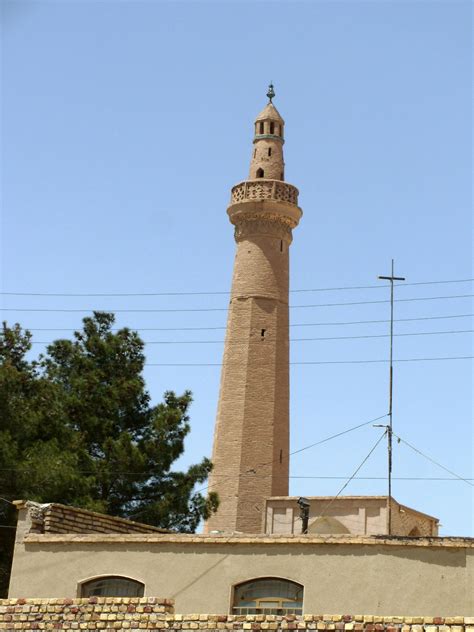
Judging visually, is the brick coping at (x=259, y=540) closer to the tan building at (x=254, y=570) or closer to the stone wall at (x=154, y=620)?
the tan building at (x=254, y=570)

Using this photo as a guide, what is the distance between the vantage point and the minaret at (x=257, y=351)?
43.0 meters

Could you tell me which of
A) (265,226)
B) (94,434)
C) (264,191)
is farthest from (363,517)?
(264,191)

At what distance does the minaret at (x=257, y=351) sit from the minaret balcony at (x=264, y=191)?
0.13 ft

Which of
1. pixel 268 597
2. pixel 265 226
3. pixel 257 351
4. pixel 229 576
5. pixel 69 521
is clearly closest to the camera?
pixel 268 597

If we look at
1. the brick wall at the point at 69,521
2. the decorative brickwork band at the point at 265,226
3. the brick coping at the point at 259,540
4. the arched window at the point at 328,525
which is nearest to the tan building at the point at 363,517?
the arched window at the point at 328,525

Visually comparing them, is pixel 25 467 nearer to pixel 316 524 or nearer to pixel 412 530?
pixel 316 524

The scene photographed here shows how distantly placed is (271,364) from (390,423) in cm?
1741

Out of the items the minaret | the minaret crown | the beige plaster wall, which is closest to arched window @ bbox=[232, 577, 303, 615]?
the beige plaster wall

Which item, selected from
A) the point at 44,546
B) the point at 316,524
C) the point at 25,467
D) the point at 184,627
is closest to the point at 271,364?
the point at 316,524

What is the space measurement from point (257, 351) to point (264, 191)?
663 cm

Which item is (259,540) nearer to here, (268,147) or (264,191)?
(264,191)

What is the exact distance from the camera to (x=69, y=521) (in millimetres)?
22172

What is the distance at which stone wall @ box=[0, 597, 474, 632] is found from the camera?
46.2 ft

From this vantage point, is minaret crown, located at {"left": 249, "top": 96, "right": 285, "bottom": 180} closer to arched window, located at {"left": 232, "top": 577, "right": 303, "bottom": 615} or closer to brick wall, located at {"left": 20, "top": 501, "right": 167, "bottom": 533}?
brick wall, located at {"left": 20, "top": 501, "right": 167, "bottom": 533}
